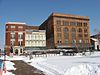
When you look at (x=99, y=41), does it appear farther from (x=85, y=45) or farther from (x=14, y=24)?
(x=14, y=24)

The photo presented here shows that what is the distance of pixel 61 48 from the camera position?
87.8 metres

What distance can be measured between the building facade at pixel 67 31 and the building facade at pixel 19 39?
6428 mm

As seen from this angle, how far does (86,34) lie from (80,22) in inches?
264

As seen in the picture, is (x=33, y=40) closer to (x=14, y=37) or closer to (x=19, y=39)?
(x=19, y=39)

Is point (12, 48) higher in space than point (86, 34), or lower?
lower

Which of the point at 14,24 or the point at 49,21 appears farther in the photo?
the point at 49,21

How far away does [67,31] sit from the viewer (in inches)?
3597

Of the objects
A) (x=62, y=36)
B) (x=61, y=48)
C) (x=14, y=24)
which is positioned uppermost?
(x=14, y=24)

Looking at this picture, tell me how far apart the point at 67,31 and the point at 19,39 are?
75.1ft

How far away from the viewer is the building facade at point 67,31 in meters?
88.2

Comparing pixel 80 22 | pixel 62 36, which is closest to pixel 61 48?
pixel 62 36

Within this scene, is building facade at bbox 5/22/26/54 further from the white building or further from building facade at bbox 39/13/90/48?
building facade at bbox 39/13/90/48

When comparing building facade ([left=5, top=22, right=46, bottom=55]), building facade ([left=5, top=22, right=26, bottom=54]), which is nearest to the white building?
building facade ([left=5, top=22, right=46, bottom=55])

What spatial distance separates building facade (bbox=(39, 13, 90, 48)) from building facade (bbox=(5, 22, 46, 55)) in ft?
21.1
